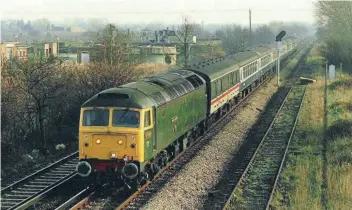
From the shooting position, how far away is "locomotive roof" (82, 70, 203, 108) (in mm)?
14719

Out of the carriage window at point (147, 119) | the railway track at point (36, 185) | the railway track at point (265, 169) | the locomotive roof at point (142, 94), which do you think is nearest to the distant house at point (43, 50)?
the railway track at point (36, 185)

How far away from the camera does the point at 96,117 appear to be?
14.7 meters

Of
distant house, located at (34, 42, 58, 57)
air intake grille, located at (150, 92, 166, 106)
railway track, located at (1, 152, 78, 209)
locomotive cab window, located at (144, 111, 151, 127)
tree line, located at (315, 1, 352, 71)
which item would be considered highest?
tree line, located at (315, 1, 352, 71)

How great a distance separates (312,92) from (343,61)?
51.3 feet

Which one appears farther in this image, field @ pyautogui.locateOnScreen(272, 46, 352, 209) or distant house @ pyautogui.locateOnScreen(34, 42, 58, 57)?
distant house @ pyautogui.locateOnScreen(34, 42, 58, 57)

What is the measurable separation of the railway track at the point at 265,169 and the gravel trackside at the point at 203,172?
911 mm

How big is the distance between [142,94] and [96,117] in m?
1.53

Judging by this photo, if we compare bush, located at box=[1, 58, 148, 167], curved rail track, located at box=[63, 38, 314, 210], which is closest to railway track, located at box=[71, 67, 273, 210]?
curved rail track, located at box=[63, 38, 314, 210]

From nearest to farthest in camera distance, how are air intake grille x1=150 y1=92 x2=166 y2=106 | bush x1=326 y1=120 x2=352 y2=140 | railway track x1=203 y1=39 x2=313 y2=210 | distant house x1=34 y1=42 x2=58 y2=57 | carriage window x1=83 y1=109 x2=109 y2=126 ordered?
railway track x1=203 y1=39 x2=313 y2=210 → carriage window x1=83 y1=109 x2=109 y2=126 → air intake grille x1=150 y1=92 x2=166 y2=106 → bush x1=326 y1=120 x2=352 y2=140 → distant house x1=34 y1=42 x2=58 y2=57

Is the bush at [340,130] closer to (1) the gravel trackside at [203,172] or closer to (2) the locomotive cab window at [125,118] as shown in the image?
(1) the gravel trackside at [203,172]

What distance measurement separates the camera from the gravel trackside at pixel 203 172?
14.4m

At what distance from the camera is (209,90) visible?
23.8m

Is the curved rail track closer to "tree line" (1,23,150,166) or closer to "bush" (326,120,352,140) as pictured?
"bush" (326,120,352,140)

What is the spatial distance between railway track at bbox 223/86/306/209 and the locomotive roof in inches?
140
